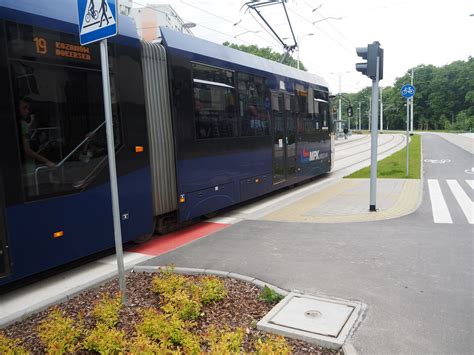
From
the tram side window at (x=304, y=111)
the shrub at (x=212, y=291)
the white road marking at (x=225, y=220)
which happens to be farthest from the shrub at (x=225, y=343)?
the tram side window at (x=304, y=111)

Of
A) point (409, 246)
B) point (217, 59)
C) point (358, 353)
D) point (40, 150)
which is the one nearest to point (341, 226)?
point (409, 246)

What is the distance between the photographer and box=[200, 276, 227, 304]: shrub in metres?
4.38

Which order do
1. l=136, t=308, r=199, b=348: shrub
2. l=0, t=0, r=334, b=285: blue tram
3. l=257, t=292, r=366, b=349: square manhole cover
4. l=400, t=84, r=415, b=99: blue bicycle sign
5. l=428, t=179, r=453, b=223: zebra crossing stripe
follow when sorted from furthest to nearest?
l=400, t=84, r=415, b=99: blue bicycle sign, l=428, t=179, r=453, b=223: zebra crossing stripe, l=0, t=0, r=334, b=285: blue tram, l=257, t=292, r=366, b=349: square manhole cover, l=136, t=308, r=199, b=348: shrub

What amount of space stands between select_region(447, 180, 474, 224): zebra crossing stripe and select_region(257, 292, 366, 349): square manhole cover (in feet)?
16.6

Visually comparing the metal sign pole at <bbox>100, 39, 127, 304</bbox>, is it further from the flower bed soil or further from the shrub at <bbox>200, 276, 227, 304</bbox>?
the shrub at <bbox>200, 276, 227, 304</bbox>

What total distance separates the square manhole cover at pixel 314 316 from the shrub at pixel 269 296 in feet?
0.48

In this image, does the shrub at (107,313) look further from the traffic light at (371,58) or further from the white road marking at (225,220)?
the traffic light at (371,58)

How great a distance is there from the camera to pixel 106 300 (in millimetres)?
4215

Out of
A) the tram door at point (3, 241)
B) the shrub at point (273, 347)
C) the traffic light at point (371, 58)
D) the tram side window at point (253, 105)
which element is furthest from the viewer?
the tram side window at point (253, 105)

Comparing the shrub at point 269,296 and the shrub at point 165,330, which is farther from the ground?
the shrub at point 165,330

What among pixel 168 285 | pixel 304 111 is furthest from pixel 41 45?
pixel 304 111

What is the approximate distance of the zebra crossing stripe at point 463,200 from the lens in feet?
28.2

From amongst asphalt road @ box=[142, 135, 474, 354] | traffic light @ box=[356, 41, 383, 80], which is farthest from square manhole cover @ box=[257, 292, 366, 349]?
traffic light @ box=[356, 41, 383, 80]

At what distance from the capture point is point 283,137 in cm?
1124
